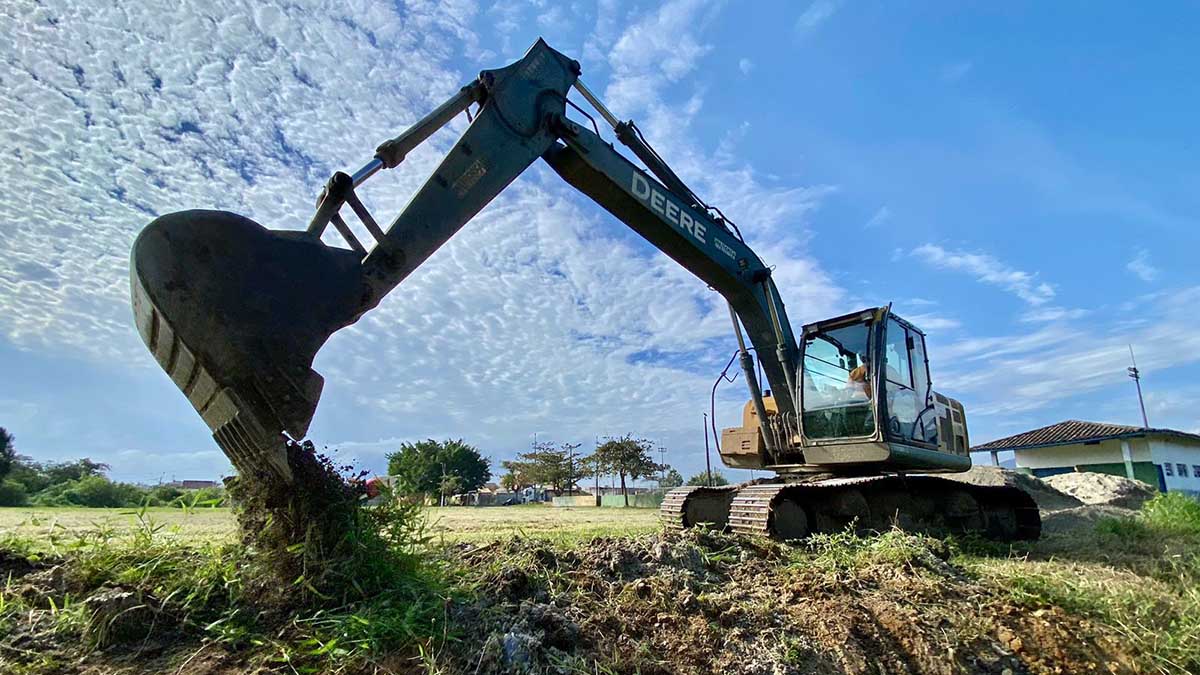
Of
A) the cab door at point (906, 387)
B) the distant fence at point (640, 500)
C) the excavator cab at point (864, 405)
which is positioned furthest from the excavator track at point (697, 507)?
the distant fence at point (640, 500)

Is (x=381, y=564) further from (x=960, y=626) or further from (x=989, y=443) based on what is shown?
(x=989, y=443)

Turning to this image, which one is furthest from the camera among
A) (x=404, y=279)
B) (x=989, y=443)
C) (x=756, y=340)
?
(x=989, y=443)

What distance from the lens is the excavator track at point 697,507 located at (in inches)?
282

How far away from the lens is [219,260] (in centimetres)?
313

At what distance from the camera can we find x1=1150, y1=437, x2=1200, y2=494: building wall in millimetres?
26484

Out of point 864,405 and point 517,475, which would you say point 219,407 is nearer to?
point 864,405

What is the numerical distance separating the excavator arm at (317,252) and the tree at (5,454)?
3569cm

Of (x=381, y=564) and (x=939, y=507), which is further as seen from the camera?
(x=939, y=507)

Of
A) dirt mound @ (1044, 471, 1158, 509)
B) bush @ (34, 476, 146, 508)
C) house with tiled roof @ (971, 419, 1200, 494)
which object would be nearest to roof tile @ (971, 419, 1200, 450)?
house with tiled roof @ (971, 419, 1200, 494)

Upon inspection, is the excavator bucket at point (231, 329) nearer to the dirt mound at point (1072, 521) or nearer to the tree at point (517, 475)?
the dirt mound at point (1072, 521)

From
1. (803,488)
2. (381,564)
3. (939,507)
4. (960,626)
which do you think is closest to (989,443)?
(939,507)

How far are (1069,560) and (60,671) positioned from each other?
7.15 metres

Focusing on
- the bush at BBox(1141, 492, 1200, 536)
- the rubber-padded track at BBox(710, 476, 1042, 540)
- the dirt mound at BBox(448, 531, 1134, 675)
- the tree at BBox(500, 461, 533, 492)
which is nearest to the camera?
the dirt mound at BBox(448, 531, 1134, 675)

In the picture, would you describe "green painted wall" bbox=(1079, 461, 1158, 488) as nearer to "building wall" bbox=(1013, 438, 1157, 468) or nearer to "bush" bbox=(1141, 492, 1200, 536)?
"building wall" bbox=(1013, 438, 1157, 468)
